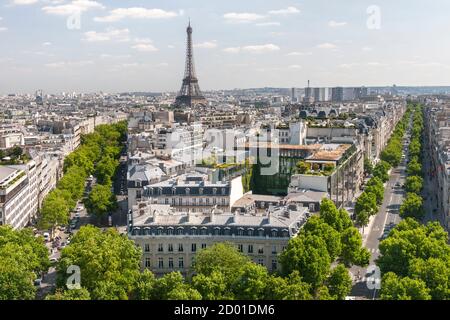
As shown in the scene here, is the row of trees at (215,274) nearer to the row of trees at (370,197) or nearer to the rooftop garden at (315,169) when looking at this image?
the rooftop garden at (315,169)

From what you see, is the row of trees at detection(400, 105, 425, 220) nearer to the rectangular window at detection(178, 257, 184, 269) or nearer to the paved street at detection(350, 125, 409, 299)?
the paved street at detection(350, 125, 409, 299)

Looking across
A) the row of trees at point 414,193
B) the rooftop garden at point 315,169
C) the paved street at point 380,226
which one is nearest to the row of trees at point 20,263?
the paved street at point 380,226

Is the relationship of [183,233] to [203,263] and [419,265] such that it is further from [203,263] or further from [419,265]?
[419,265]

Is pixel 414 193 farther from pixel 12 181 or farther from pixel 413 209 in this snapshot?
pixel 12 181

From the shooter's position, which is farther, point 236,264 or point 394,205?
point 394,205
